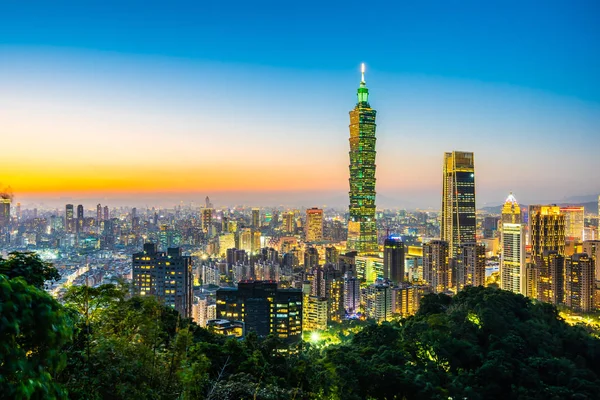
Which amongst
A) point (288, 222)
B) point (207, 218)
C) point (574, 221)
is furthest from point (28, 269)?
point (288, 222)

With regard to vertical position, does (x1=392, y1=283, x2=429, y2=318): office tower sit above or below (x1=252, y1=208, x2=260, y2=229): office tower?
below

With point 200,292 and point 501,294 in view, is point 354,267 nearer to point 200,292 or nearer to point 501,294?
point 200,292

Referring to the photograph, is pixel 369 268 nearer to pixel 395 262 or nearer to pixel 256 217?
pixel 395 262

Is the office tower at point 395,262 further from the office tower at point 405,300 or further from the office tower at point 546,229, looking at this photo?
the office tower at point 405,300

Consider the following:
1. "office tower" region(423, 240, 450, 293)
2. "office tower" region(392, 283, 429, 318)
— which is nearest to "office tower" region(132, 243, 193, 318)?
"office tower" region(392, 283, 429, 318)

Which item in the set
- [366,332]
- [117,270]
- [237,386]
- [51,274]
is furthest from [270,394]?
[117,270]

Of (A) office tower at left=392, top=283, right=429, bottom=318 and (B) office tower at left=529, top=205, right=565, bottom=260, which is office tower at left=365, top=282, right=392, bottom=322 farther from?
(B) office tower at left=529, top=205, right=565, bottom=260
